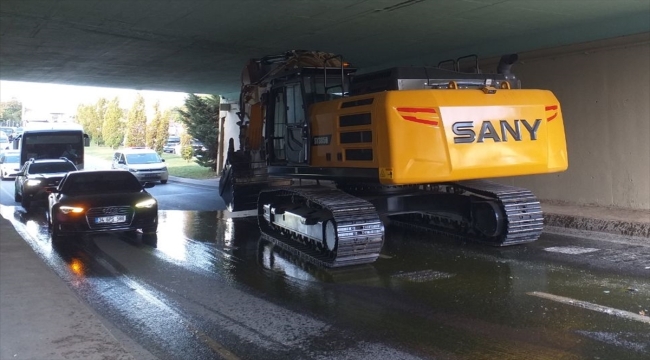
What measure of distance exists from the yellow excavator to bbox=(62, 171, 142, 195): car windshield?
3190 mm

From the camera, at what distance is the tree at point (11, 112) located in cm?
3703

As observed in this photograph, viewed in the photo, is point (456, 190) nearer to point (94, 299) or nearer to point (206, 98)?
point (94, 299)

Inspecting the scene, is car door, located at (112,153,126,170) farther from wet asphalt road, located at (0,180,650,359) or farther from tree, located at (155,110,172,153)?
tree, located at (155,110,172,153)

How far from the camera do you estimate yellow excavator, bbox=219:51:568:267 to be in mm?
7820

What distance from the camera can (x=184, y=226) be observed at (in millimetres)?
13102

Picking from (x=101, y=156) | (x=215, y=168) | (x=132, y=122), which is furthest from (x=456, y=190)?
(x=132, y=122)

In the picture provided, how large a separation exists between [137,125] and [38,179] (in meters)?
39.3

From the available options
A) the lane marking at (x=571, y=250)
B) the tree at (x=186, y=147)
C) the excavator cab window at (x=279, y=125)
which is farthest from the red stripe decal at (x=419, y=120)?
the tree at (x=186, y=147)

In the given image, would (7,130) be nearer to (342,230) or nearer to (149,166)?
(149,166)

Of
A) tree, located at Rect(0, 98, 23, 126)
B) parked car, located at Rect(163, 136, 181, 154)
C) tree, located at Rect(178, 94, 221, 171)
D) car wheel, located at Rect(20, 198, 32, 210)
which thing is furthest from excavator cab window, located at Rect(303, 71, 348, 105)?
parked car, located at Rect(163, 136, 181, 154)

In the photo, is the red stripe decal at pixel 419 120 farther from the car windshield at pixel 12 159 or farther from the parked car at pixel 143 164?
the car windshield at pixel 12 159

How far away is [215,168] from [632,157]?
76.4 ft

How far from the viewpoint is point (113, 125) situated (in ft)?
199

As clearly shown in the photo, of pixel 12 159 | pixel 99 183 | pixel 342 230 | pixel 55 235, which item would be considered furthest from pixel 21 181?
pixel 12 159
